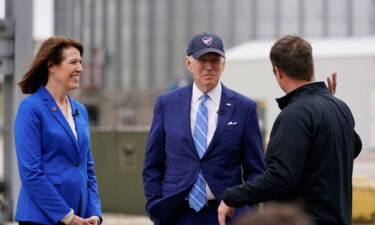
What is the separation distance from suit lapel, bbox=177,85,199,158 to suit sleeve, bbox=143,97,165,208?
0.44ft

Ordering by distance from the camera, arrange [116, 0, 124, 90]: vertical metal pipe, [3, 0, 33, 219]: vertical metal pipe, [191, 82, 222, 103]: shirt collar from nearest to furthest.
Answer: [191, 82, 222, 103]: shirt collar, [3, 0, 33, 219]: vertical metal pipe, [116, 0, 124, 90]: vertical metal pipe

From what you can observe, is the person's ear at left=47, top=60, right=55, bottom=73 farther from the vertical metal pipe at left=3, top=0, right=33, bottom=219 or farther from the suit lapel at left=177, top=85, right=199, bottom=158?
the vertical metal pipe at left=3, top=0, right=33, bottom=219

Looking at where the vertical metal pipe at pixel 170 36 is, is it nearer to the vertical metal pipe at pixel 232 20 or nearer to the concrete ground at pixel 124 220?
the vertical metal pipe at pixel 232 20

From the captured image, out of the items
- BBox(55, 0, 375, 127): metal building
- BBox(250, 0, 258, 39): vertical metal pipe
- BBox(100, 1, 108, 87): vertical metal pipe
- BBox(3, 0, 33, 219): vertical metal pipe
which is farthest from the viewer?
BBox(100, 1, 108, 87): vertical metal pipe

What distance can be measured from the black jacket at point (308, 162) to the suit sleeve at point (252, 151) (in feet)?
1.95

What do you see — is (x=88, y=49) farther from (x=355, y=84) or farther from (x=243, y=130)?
(x=243, y=130)

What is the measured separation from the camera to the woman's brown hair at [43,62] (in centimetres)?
361

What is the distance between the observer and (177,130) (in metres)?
3.66

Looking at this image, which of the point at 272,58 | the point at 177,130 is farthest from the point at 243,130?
the point at 272,58

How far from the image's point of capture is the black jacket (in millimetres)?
2908

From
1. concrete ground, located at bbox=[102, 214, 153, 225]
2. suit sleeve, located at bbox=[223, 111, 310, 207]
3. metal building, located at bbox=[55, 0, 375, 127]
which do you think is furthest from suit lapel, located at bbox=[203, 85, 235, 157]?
metal building, located at bbox=[55, 0, 375, 127]

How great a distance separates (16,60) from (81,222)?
2323mm

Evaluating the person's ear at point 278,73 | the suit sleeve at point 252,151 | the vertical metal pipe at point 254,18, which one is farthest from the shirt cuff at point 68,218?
the vertical metal pipe at point 254,18

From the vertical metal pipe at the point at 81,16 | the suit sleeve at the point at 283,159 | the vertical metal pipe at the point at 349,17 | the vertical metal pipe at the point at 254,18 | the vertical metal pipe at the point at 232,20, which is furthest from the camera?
the vertical metal pipe at the point at 81,16
